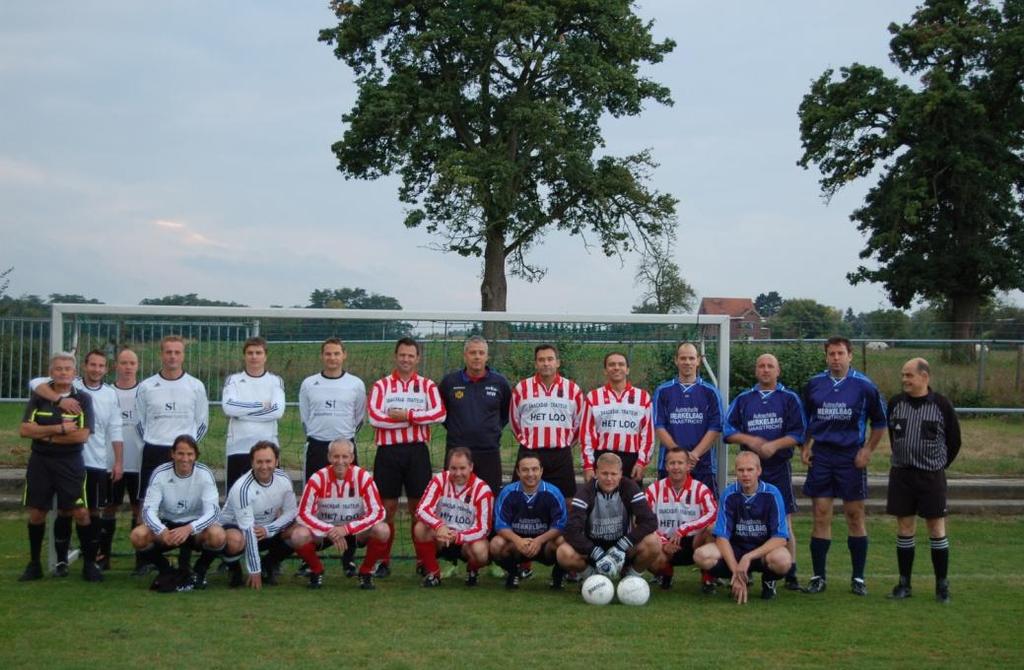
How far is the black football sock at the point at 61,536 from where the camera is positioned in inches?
286

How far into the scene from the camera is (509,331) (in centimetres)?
869

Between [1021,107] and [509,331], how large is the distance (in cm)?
2574

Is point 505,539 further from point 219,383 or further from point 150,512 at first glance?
point 219,383

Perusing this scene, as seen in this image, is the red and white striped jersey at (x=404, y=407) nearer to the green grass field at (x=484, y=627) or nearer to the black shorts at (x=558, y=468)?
the black shorts at (x=558, y=468)

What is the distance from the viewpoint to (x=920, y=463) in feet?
22.5

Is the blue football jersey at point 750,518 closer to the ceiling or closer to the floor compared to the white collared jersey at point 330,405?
closer to the floor

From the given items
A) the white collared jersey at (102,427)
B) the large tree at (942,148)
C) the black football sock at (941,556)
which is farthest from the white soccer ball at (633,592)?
the large tree at (942,148)

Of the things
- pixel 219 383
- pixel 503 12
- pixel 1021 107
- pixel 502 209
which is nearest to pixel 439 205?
pixel 502 209

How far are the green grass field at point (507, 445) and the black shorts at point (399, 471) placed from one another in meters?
1.18

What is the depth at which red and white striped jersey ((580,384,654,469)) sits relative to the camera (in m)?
7.55

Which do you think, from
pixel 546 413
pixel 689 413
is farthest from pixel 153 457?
pixel 689 413

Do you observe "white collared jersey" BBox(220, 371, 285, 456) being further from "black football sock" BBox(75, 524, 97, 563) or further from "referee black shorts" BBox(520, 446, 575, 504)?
"referee black shorts" BBox(520, 446, 575, 504)

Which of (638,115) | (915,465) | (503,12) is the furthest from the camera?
(638,115)

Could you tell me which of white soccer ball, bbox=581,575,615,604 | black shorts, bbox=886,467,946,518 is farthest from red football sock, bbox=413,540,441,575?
black shorts, bbox=886,467,946,518
